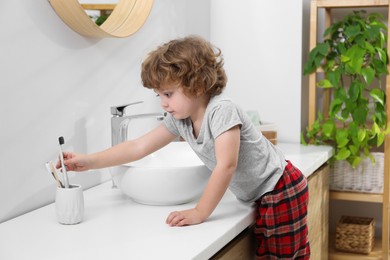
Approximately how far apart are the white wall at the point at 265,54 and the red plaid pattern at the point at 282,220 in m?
1.05

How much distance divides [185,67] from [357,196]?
148 cm

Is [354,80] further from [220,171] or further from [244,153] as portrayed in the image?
[220,171]

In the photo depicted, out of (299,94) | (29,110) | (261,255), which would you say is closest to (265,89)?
(299,94)

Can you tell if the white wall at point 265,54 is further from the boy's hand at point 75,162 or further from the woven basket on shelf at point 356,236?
the boy's hand at point 75,162

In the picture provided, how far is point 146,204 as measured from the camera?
1690 millimetres

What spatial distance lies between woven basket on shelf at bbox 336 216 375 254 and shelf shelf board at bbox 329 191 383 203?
12cm

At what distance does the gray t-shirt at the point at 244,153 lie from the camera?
159 cm

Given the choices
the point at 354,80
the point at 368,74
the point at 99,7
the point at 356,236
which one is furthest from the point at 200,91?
the point at 356,236

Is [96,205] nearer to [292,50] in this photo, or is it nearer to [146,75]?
[146,75]

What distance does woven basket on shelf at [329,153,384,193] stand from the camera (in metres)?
2.68

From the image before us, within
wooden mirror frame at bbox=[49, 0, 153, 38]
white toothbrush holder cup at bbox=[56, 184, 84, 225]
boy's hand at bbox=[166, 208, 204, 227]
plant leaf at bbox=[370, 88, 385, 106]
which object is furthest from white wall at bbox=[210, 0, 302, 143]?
white toothbrush holder cup at bbox=[56, 184, 84, 225]

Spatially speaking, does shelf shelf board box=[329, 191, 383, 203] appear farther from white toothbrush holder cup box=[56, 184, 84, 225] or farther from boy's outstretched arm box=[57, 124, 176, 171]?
white toothbrush holder cup box=[56, 184, 84, 225]

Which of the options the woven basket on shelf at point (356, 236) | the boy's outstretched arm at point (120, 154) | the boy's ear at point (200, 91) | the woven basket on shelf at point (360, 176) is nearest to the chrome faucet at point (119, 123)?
the boy's outstretched arm at point (120, 154)

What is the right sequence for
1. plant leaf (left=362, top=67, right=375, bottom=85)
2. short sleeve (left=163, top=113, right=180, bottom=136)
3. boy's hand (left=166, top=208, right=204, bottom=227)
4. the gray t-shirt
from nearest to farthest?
boy's hand (left=166, top=208, right=204, bottom=227) → the gray t-shirt → short sleeve (left=163, top=113, right=180, bottom=136) → plant leaf (left=362, top=67, right=375, bottom=85)
